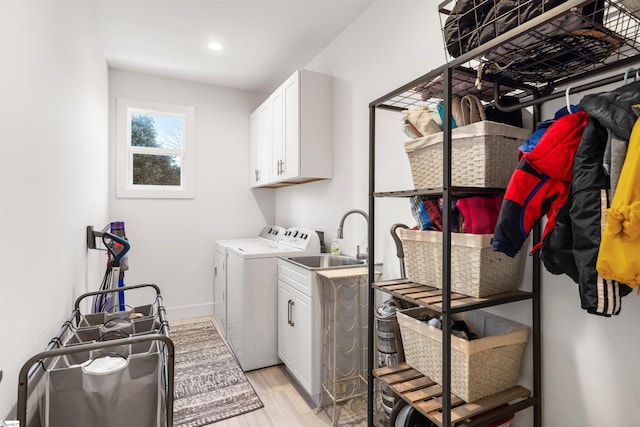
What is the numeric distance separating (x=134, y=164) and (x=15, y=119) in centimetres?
299

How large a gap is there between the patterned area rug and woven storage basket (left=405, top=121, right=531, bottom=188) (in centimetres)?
190

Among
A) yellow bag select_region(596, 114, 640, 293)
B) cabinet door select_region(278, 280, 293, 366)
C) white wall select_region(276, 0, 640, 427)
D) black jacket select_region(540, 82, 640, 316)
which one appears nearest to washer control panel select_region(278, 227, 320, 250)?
white wall select_region(276, 0, 640, 427)

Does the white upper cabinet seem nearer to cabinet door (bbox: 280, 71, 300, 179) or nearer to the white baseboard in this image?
cabinet door (bbox: 280, 71, 300, 179)

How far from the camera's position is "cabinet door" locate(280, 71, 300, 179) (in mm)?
2746

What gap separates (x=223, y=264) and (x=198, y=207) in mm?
931

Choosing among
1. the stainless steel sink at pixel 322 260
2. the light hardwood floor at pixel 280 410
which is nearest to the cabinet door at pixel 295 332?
the light hardwood floor at pixel 280 410

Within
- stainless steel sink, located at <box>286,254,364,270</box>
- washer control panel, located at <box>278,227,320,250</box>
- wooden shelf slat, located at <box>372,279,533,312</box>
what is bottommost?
stainless steel sink, located at <box>286,254,364,270</box>

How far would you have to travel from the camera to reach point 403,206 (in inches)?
81.8

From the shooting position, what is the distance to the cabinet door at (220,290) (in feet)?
10.8

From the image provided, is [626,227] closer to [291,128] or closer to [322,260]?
[322,260]

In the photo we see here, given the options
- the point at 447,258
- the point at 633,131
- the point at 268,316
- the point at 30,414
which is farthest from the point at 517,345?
the point at 268,316

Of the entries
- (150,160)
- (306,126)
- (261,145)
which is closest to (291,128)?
(306,126)

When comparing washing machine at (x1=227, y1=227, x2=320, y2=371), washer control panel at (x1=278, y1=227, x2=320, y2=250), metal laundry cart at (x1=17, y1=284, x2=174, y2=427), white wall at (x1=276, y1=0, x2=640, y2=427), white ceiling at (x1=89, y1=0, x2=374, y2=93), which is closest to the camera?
metal laundry cart at (x1=17, y1=284, x2=174, y2=427)

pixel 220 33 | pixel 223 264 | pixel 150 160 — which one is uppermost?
pixel 220 33
